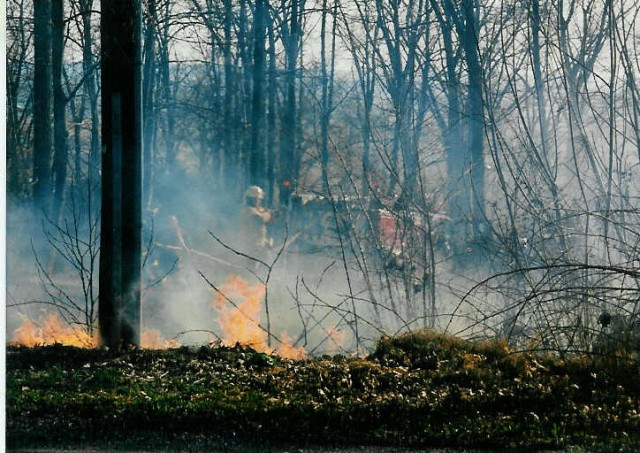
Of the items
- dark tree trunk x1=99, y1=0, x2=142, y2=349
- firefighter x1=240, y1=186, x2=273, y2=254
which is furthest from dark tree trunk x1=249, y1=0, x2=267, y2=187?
dark tree trunk x1=99, y1=0, x2=142, y2=349

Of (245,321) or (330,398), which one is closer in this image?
(330,398)

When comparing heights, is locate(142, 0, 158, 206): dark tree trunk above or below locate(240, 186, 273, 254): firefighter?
above

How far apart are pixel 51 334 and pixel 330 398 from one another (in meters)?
4.71

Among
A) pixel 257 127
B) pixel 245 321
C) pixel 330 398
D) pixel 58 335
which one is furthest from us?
pixel 257 127

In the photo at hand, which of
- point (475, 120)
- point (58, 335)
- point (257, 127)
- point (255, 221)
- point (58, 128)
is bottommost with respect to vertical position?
point (58, 335)

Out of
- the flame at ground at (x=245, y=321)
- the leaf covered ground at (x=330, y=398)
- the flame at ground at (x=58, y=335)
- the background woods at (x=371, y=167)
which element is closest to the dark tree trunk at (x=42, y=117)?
the background woods at (x=371, y=167)

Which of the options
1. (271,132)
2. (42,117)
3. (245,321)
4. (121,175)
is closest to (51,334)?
(245,321)

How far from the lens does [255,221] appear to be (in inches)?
607

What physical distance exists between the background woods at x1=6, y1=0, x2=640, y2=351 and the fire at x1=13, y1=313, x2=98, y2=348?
8.8 inches

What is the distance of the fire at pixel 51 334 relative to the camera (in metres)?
8.64

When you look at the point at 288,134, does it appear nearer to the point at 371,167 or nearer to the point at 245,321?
the point at 371,167

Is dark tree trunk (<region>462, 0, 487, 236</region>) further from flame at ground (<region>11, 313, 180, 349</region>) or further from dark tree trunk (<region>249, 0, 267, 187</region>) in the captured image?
dark tree trunk (<region>249, 0, 267, 187</region>)

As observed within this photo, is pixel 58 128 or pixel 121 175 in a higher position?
pixel 58 128

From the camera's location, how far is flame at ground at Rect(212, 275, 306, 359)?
28.8ft
